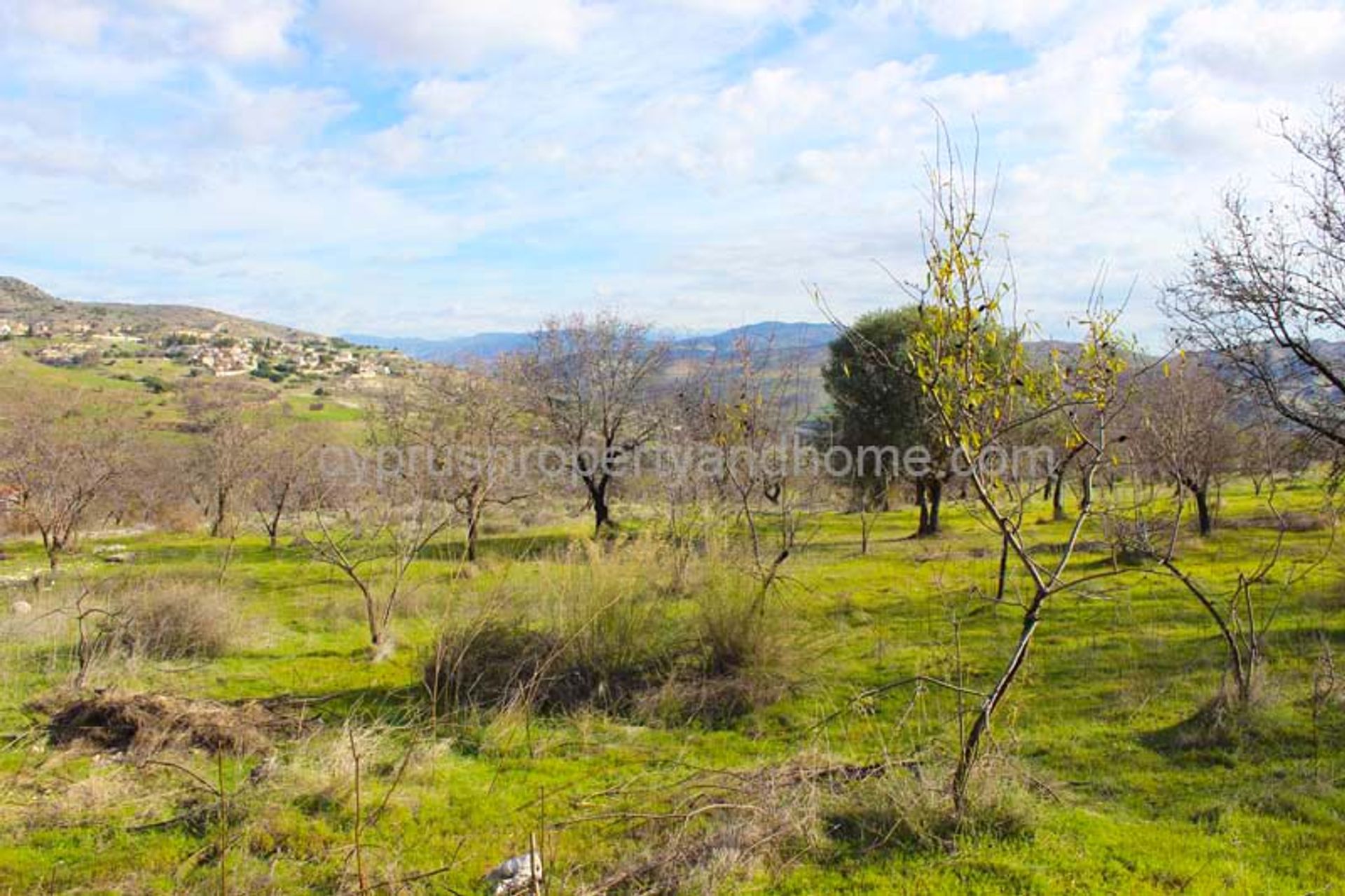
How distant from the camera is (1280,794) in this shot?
18.9 feet

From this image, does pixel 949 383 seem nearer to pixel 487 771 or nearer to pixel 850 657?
pixel 487 771

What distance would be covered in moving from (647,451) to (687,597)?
15.9 metres

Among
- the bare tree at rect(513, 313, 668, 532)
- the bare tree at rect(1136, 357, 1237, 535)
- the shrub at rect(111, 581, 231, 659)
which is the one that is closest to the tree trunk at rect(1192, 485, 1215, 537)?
the bare tree at rect(1136, 357, 1237, 535)

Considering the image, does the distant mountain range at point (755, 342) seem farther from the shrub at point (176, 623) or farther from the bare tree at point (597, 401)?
the shrub at point (176, 623)

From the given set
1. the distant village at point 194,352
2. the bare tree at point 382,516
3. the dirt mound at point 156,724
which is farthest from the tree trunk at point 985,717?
the distant village at point 194,352

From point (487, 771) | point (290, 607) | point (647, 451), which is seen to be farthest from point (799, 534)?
point (487, 771)

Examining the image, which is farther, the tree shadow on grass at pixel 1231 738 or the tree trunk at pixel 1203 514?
the tree trunk at pixel 1203 514

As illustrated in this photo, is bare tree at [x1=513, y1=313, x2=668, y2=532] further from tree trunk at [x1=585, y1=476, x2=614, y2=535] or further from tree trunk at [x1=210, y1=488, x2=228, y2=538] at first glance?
tree trunk at [x1=210, y1=488, x2=228, y2=538]

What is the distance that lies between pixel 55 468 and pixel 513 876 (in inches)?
767

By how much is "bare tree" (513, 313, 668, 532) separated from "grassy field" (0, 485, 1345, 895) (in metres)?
14.0

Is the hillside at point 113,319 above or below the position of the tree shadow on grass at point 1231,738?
above

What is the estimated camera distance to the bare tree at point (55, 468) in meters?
18.3

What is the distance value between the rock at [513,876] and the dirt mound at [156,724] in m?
3.64

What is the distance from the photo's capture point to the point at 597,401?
88.4 feet
